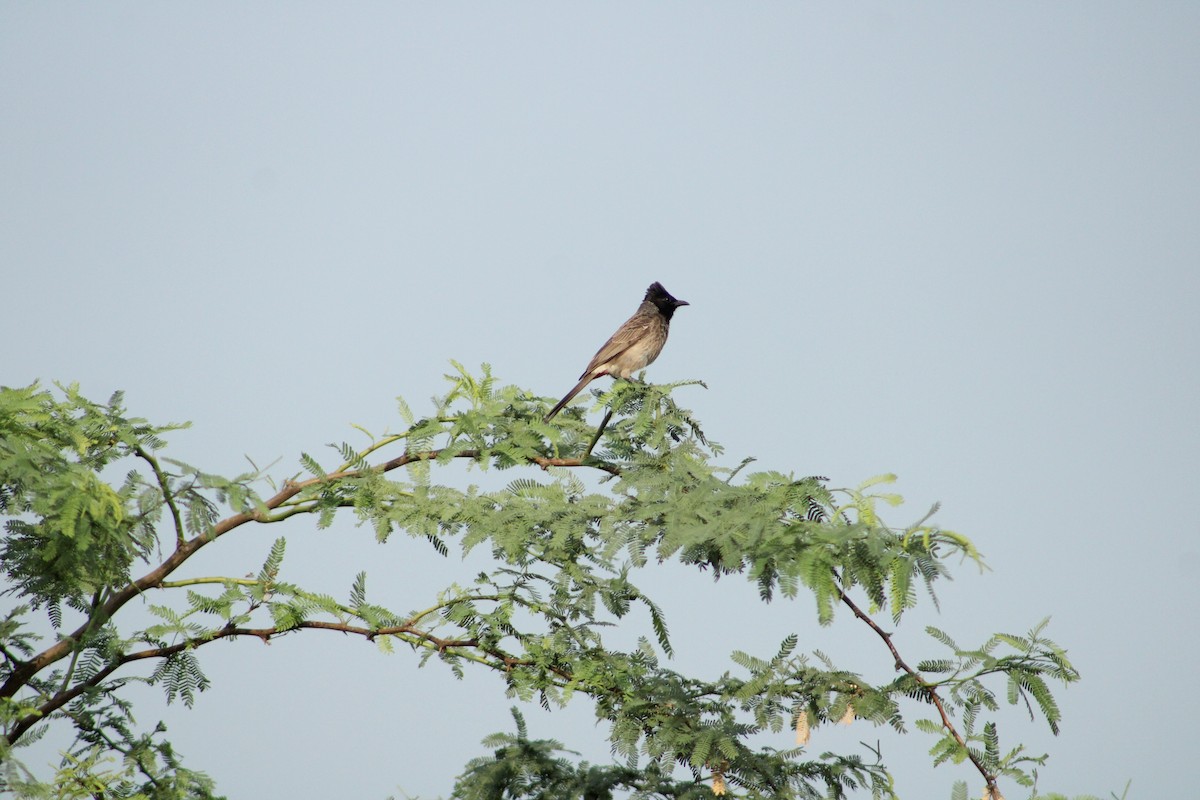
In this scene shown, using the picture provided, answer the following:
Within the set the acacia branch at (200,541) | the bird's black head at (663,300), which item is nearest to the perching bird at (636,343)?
the bird's black head at (663,300)

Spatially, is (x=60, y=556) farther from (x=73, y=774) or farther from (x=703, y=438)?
(x=703, y=438)

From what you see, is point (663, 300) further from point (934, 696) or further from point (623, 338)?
point (934, 696)

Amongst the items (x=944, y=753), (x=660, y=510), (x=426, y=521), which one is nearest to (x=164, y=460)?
(x=426, y=521)

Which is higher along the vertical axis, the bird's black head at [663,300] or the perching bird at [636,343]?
the bird's black head at [663,300]

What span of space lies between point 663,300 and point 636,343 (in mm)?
1215

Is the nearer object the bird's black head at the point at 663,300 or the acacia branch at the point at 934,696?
the acacia branch at the point at 934,696

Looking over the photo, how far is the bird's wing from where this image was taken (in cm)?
1151

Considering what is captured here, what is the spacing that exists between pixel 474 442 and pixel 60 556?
2.16 metres

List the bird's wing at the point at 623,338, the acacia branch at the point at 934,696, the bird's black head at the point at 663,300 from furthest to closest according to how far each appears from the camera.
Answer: the bird's black head at the point at 663,300, the bird's wing at the point at 623,338, the acacia branch at the point at 934,696

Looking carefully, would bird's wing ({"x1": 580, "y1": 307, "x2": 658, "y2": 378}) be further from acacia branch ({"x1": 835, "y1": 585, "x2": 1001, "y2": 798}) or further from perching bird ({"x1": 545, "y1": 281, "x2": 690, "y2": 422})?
acacia branch ({"x1": 835, "y1": 585, "x2": 1001, "y2": 798})

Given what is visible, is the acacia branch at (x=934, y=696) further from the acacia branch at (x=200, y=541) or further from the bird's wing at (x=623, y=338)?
the bird's wing at (x=623, y=338)

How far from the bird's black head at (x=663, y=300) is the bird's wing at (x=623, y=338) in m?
0.36

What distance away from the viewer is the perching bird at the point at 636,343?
11.5m

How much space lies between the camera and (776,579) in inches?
175
